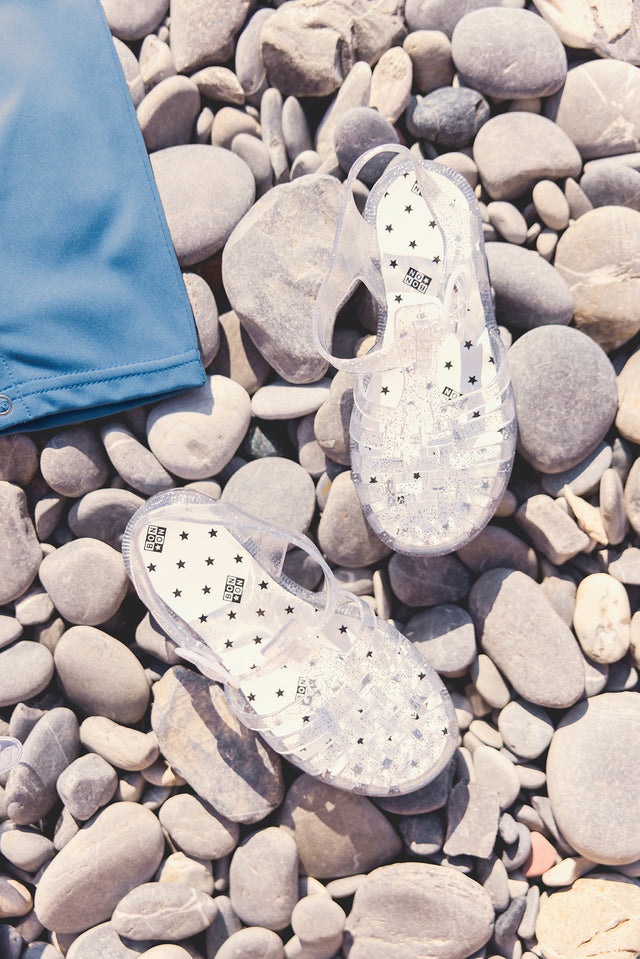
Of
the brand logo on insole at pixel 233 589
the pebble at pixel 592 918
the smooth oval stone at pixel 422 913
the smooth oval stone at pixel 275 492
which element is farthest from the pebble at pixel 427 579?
the pebble at pixel 592 918

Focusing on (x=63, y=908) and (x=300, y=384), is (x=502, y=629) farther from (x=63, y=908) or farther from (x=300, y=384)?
(x=63, y=908)

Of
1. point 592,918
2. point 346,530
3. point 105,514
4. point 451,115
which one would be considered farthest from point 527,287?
point 592,918

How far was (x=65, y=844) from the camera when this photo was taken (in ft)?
5.03

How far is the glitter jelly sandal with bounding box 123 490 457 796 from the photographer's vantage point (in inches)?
57.7

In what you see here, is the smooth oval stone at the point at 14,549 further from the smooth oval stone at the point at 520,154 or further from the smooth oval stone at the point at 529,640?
the smooth oval stone at the point at 520,154

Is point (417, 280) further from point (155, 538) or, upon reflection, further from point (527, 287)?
point (155, 538)

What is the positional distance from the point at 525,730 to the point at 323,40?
1585mm

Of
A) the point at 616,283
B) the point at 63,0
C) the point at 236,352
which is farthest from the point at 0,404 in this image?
the point at 616,283

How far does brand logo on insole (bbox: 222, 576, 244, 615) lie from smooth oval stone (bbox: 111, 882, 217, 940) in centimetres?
60

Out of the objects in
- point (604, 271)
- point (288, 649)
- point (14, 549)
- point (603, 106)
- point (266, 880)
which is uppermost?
point (603, 106)

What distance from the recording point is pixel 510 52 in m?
1.59

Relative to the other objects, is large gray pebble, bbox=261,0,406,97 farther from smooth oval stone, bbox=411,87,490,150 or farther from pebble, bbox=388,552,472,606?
pebble, bbox=388,552,472,606

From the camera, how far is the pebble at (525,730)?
152 cm

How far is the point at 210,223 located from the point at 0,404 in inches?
23.6
